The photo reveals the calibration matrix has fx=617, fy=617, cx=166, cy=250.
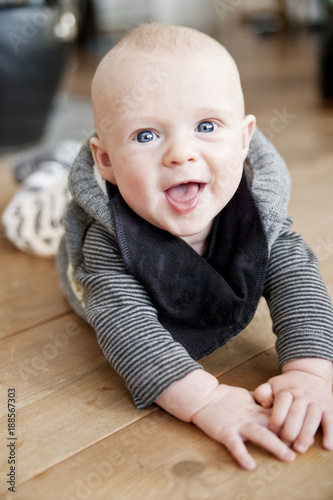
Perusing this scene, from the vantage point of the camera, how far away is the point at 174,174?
753 mm

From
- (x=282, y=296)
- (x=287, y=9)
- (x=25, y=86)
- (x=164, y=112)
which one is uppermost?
(x=164, y=112)

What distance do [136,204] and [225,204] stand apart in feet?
0.40

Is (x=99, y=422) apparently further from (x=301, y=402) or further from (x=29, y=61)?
(x=29, y=61)

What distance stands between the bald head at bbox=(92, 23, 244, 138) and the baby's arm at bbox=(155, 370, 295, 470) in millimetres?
344

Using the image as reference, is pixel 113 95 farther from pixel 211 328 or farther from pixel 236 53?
pixel 236 53

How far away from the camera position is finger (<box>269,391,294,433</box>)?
2.24 feet

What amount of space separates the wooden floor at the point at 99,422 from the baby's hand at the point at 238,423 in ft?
0.04

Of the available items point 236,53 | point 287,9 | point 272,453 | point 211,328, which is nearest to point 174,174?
point 211,328

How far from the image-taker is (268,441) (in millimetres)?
667

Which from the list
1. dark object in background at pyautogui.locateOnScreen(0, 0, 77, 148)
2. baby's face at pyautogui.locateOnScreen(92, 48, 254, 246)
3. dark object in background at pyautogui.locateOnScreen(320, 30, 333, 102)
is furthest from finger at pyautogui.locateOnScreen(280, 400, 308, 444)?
dark object in background at pyautogui.locateOnScreen(320, 30, 333, 102)

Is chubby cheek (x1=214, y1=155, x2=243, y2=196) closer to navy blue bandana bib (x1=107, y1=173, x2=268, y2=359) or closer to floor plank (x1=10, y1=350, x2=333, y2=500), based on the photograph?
navy blue bandana bib (x1=107, y1=173, x2=268, y2=359)

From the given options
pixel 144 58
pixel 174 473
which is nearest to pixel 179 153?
pixel 144 58

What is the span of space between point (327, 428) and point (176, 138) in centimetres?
38

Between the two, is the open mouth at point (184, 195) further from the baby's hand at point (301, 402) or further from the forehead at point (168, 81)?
the baby's hand at point (301, 402)
